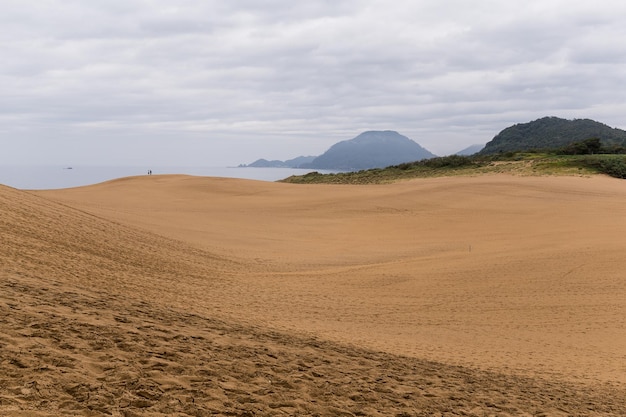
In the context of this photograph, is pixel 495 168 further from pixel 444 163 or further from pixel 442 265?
pixel 442 265

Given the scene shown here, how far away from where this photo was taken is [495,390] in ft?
25.4

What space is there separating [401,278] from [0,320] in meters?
11.9

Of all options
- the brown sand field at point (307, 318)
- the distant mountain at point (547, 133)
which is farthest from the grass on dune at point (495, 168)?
the distant mountain at point (547, 133)

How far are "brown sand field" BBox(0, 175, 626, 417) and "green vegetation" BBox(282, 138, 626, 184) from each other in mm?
20920

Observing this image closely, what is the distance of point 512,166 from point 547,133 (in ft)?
338

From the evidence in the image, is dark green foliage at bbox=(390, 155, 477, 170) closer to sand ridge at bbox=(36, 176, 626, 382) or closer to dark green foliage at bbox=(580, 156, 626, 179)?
dark green foliage at bbox=(580, 156, 626, 179)

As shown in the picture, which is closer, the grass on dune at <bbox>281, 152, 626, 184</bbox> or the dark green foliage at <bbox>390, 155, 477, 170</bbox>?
the grass on dune at <bbox>281, 152, 626, 184</bbox>

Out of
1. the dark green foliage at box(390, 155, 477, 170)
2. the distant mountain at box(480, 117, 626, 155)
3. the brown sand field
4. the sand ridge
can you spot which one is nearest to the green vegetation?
the dark green foliage at box(390, 155, 477, 170)

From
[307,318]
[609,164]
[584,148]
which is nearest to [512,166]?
[609,164]

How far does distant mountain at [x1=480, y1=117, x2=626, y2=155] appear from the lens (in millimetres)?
127562

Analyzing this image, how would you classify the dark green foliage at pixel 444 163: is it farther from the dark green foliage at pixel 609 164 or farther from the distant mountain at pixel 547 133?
the distant mountain at pixel 547 133

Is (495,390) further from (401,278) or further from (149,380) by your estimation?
(401,278)

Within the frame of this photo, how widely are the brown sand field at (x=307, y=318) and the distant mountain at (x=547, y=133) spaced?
368 ft

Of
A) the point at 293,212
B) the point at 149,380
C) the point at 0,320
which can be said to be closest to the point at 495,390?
the point at 149,380
